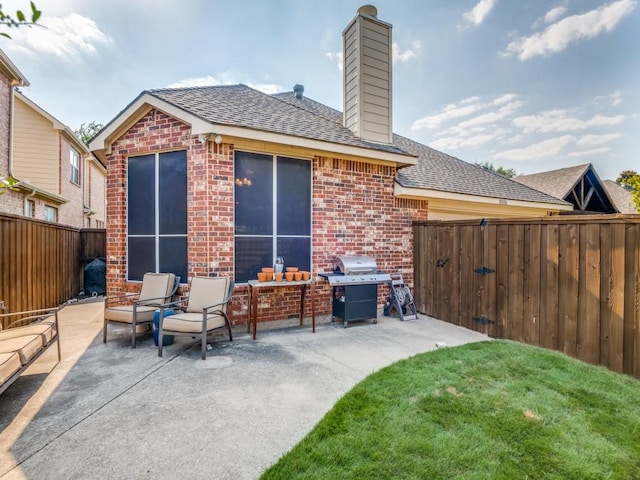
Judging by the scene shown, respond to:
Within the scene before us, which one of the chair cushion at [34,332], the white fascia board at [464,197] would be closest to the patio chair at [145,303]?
the chair cushion at [34,332]

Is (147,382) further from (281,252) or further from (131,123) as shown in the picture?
(131,123)

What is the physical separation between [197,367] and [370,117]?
20.4 feet

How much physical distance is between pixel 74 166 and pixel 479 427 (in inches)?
725

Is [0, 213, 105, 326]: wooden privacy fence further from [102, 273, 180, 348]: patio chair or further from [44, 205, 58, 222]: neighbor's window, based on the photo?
[44, 205, 58, 222]: neighbor's window

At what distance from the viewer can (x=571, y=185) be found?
510 inches

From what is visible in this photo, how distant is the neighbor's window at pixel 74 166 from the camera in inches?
562

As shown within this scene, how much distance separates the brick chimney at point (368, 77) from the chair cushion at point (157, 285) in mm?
4972

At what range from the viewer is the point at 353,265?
5848 millimetres

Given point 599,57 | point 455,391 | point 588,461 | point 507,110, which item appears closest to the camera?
point 588,461

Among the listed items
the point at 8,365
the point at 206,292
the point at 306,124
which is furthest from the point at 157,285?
the point at 306,124

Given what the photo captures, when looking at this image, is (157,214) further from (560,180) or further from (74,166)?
(560,180)

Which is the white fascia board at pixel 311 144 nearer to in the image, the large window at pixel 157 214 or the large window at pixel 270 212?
the large window at pixel 270 212

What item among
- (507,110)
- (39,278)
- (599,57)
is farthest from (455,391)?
(507,110)

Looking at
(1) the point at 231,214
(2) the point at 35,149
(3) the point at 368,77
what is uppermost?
(3) the point at 368,77
